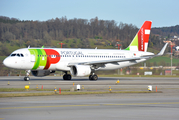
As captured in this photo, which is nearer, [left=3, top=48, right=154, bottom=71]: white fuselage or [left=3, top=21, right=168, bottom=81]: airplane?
[left=3, top=48, right=154, bottom=71]: white fuselage

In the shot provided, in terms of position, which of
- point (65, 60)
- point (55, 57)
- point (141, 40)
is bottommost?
point (65, 60)

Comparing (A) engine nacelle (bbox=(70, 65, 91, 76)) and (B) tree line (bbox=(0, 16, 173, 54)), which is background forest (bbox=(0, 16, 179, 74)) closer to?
(B) tree line (bbox=(0, 16, 173, 54))

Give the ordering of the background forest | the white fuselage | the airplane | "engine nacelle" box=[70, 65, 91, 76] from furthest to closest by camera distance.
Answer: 1. the background forest
2. "engine nacelle" box=[70, 65, 91, 76]
3. the airplane
4. the white fuselage

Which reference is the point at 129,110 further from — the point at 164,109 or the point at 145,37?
the point at 145,37

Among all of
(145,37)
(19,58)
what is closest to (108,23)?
(145,37)

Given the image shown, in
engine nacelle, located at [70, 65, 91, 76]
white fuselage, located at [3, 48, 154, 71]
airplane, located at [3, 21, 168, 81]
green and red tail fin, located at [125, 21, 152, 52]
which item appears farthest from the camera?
green and red tail fin, located at [125, 21, 152, 52]

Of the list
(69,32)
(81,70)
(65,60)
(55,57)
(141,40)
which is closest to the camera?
(81,70)

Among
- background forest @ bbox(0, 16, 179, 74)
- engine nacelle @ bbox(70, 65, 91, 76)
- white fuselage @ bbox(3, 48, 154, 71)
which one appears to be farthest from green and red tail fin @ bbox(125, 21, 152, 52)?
background forest @ bbox(0, 16, 179, 74)

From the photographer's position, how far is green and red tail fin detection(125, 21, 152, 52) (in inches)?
1845

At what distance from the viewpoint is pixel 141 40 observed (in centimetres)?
4722

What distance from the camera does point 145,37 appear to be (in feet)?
156

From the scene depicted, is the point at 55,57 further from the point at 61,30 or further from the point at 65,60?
the point at 61,30

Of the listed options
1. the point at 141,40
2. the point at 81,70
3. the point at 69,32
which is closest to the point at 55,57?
the point at 81,70

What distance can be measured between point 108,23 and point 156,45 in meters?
68.3
